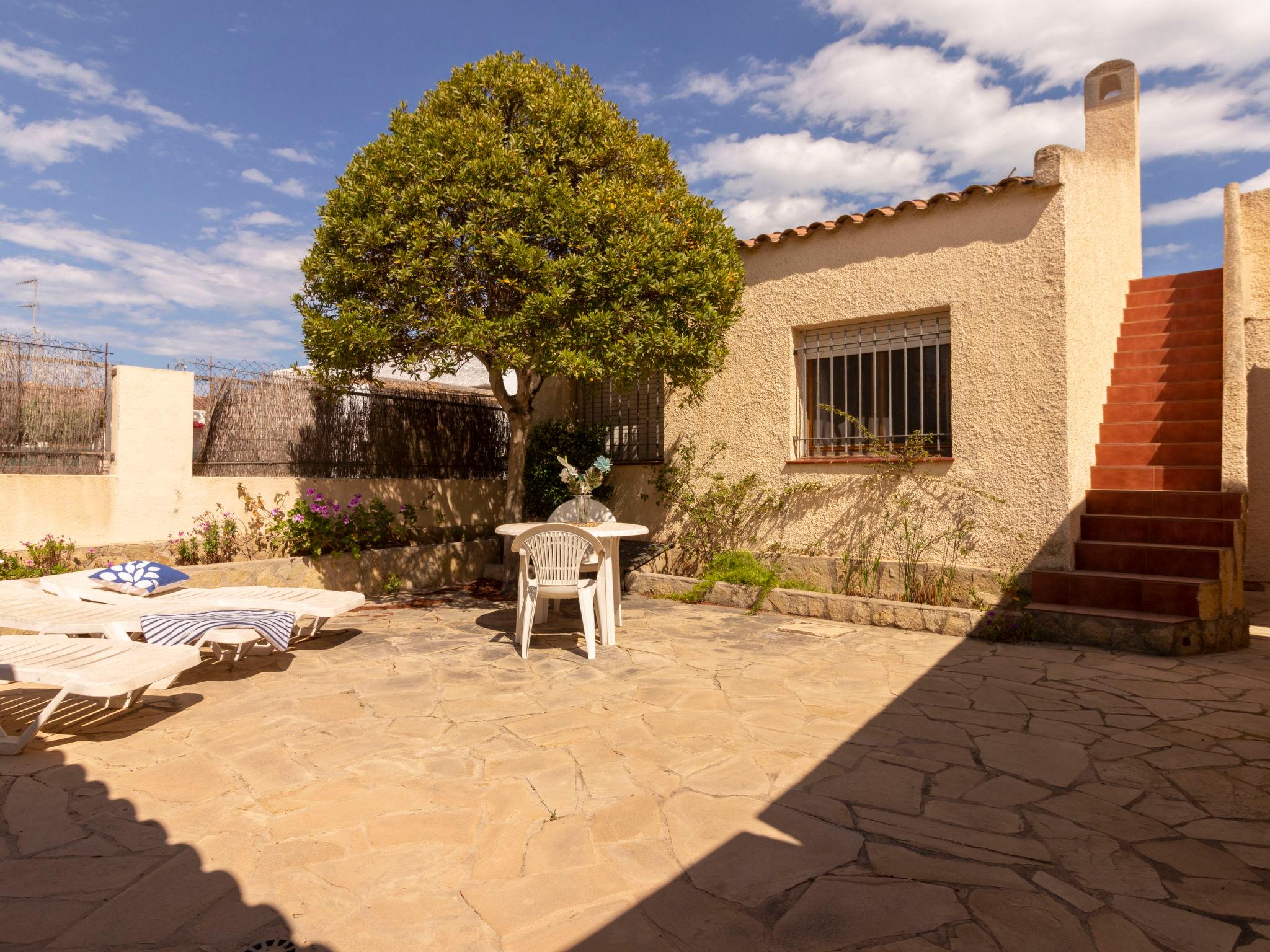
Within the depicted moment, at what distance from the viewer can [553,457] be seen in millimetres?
8883

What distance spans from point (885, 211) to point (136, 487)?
7.72 metres

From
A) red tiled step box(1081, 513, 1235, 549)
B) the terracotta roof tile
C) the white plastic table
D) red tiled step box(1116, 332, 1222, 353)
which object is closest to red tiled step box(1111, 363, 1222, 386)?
red tiled step box(1116, 332, 1222, 353)

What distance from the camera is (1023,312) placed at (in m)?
6.23

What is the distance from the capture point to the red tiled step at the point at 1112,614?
5.39m

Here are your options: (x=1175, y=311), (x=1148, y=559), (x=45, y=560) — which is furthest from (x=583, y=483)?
(x=1175, y=311)

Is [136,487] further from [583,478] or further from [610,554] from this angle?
[610,554]

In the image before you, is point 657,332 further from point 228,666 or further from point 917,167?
point 917,167

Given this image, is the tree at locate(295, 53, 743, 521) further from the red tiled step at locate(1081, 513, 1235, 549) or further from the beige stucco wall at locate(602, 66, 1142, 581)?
the red tiled step at locate(1081, 513, 1235, 549)

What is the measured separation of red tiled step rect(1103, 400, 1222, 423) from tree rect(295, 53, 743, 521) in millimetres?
3975


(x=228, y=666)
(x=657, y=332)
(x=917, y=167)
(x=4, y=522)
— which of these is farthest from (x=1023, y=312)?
(x=917, y=167)

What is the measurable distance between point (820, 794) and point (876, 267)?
5604mm

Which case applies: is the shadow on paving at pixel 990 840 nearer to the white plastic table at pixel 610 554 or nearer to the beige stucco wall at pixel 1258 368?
the white plastic table at pixel 610 554

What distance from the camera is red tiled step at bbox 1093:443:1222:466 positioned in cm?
641

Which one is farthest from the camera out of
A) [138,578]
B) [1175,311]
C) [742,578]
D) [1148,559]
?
[1175,311]
